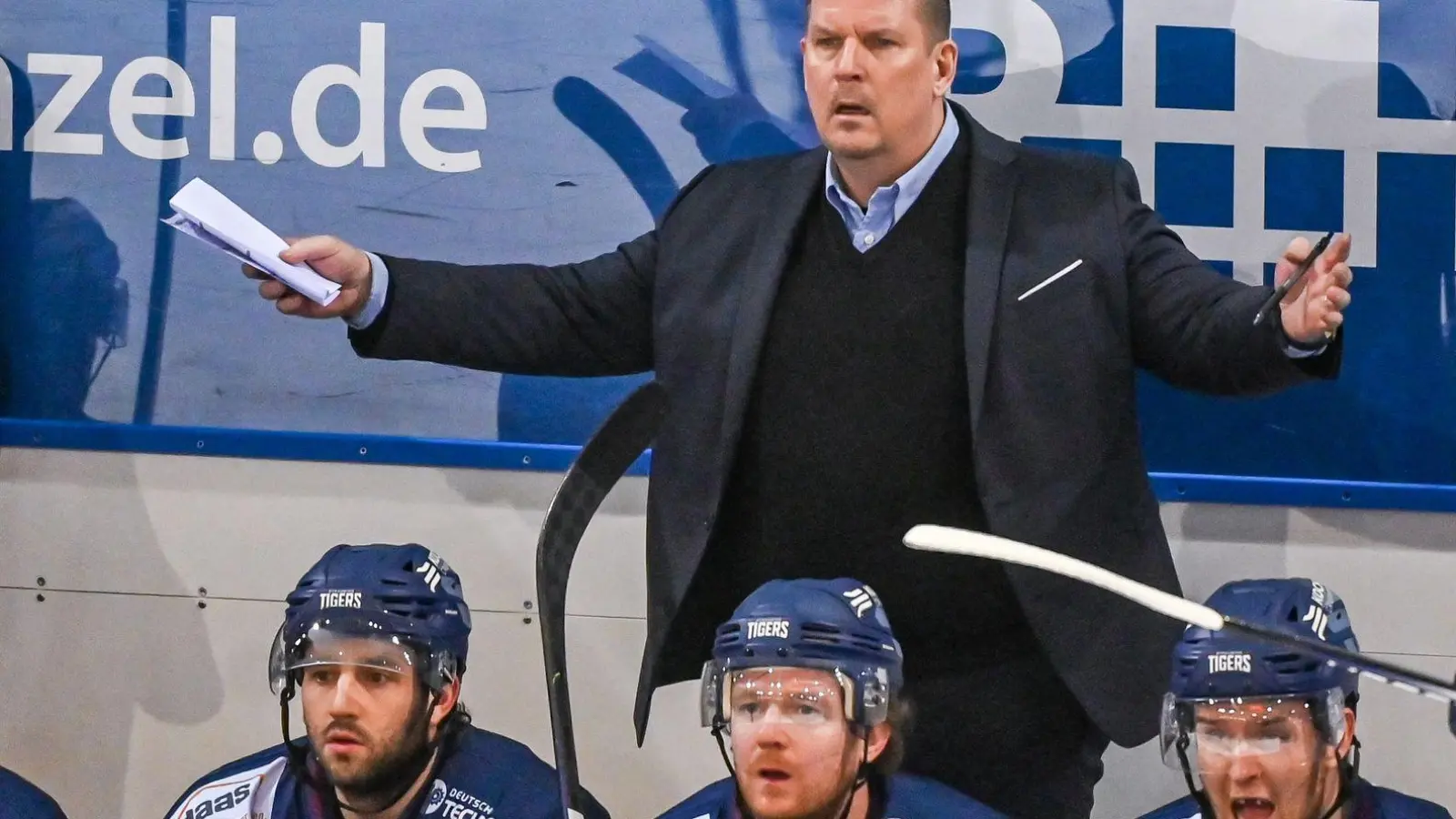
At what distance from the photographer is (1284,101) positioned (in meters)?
3.40

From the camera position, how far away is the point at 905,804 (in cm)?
254

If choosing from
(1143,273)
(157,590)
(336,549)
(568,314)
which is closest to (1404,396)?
(1143,273)

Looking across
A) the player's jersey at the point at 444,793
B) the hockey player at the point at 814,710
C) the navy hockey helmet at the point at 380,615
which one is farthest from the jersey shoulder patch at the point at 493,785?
the hockey player at the point at 814,710

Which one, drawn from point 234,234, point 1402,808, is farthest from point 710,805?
point 234,234

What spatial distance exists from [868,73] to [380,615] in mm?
1067

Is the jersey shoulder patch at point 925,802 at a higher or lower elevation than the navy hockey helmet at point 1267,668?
lower

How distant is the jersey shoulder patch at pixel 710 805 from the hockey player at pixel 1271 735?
1.99 feet

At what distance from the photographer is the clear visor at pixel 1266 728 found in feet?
8.08

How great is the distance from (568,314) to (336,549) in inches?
20.9

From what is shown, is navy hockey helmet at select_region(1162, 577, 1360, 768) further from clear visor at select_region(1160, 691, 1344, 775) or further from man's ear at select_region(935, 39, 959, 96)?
man's ear at select_region(935, 39, 959, 96)

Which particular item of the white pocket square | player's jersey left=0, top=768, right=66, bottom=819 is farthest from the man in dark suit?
player's jersey left=0, top=768, right=66, bottom=819

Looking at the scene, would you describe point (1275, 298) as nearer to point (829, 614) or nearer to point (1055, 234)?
point (1055, 234)

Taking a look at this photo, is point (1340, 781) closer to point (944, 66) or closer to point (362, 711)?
point (944, 66)

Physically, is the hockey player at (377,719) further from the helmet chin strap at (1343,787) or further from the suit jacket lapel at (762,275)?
the helmet chin strap at (1343,787)
